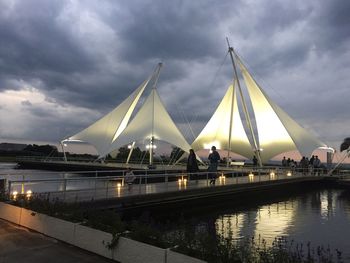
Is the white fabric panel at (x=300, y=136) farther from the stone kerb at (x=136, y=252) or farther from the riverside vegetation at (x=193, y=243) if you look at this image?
the stone kerb at (x=136, y=252)

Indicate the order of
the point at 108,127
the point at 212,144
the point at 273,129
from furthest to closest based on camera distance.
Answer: the point at 212,144
the point at 108,127
the point at 273,129

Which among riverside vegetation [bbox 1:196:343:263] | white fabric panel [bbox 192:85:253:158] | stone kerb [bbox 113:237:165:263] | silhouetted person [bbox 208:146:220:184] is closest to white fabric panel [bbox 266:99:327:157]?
white fabric panel [bbox 192:85:253:158]

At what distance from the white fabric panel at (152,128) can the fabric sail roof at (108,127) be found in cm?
295

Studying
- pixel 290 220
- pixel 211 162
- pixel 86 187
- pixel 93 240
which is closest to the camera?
A: pixel 93 240

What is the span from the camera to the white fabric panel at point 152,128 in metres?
38.7

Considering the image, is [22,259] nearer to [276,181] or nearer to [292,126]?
[276,181]

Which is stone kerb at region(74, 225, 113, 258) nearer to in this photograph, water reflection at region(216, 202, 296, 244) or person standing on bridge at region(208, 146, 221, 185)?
water reflection at region(216, 202, 296, 244)

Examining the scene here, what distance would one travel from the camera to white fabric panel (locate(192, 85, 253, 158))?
48.1m

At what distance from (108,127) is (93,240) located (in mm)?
37366

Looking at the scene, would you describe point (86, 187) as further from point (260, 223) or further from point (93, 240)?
point (93, 240)

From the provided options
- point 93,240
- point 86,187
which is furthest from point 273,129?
point 93,240

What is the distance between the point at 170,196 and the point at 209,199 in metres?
3.97

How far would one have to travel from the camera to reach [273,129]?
40.1m

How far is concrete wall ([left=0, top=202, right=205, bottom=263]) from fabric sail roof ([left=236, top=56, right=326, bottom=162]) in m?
31.2
